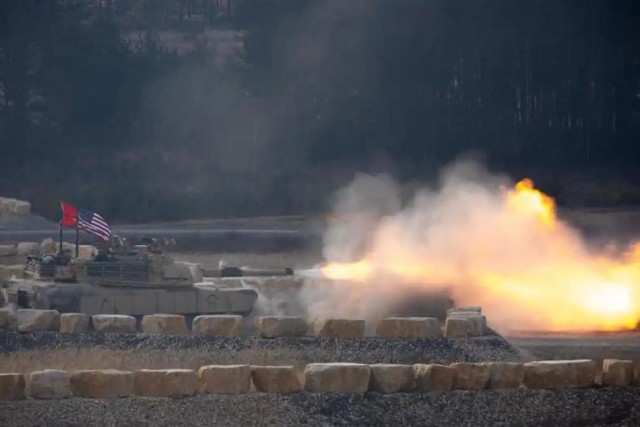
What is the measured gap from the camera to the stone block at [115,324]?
32938 mm

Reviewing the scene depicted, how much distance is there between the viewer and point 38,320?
33156mm

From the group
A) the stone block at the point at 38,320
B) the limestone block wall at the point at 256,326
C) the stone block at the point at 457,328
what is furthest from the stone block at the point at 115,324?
the stone block at the point at 457,328

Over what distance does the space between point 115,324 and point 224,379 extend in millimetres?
6957

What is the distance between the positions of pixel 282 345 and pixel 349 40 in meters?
43.8

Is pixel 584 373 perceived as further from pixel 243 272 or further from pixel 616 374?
pixel 243 272

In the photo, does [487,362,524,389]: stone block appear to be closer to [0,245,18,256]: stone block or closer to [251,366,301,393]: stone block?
[251,366,301,393]: stone block

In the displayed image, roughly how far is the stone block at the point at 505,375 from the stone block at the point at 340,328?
5.34 meters

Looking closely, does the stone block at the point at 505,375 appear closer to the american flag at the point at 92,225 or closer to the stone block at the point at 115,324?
the stone block at the point at 115,324

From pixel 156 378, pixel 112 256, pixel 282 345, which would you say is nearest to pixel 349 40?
pixel 112 256

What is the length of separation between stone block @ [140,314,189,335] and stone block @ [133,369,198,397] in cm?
662

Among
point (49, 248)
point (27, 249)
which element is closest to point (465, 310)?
point (49, 248)

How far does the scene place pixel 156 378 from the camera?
86.2 feet

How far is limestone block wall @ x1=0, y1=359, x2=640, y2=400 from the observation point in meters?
26.2

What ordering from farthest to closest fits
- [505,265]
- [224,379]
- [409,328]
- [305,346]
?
[505,265]
[409,328]
[305,346]
[224,379]
